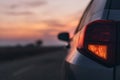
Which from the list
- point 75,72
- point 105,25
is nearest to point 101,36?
point 105,25

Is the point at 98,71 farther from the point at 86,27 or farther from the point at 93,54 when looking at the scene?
the point at 86,27

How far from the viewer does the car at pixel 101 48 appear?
511cm

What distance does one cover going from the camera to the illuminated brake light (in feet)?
17.1

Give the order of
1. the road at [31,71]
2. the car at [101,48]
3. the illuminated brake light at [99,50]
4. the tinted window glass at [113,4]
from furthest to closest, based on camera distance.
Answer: the road at [31,71] → the tinted window glass at [113,4] → the illuminated brake light at [99,50] → the car at [101,48]

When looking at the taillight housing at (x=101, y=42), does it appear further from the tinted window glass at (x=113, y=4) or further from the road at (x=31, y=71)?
the road at (x=31, y=71)

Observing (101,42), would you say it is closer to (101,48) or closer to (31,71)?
(101,48)

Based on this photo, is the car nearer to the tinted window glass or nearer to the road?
the tinted window glass

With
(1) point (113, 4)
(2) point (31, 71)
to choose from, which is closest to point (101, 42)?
(1) point (113, 4)

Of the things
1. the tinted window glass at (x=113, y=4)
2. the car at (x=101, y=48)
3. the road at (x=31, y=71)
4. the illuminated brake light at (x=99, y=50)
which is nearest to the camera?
the car at (x=101, y=48)

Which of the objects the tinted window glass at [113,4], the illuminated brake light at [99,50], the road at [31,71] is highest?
the tinted window glass at [113,4]

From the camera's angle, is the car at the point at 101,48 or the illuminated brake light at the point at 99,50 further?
the illuminated brake light at the point at 99,50

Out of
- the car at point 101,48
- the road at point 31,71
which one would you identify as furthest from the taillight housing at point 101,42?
the road at point 31,71

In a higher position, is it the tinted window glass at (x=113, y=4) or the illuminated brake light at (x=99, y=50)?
the tinted window glass at (x=113, y=4)

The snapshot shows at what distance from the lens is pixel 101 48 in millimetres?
5234
